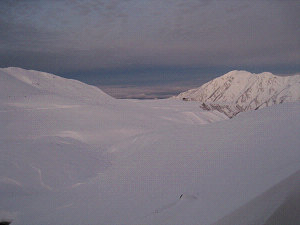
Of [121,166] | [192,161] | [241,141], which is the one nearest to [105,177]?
[121,166]

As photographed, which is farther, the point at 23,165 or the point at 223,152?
the point at 23,165

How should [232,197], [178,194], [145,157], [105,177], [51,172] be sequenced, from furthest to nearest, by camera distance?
1. [51,172]
2. [145,157]
3. [105,177]
4. [178,194]
5. [232,197]

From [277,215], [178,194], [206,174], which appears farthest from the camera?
[206,174]

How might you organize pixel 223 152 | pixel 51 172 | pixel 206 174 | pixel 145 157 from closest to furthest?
pixel 206 174 < pixel 223 152 < pixel 145 157 < pixel 51 172

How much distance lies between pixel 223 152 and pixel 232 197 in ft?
5.57

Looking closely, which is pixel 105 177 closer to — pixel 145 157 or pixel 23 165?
pixel 145 157

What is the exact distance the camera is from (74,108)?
14586mm

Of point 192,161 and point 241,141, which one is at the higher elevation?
point 241,141

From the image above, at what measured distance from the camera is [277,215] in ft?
7.14

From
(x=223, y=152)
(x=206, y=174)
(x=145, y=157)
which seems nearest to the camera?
(x=206, y=174)

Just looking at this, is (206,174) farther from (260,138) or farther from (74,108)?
(74,108)

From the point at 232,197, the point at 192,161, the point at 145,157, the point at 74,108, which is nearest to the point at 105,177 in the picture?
the point at 145,157

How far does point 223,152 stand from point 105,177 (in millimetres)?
2232

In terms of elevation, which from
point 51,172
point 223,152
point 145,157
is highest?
point 223,152
